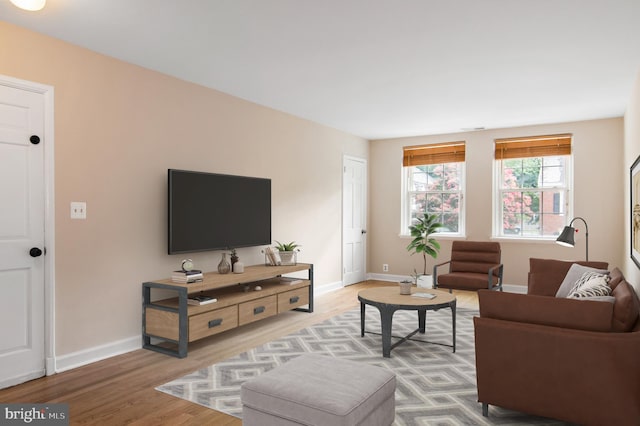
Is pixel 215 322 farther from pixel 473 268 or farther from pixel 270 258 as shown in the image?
pixel 473 268

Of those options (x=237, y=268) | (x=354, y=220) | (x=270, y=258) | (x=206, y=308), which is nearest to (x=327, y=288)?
(x=354, y=220)

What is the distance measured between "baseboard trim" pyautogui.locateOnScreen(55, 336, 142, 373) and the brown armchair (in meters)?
3.67

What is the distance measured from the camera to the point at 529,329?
238 cm

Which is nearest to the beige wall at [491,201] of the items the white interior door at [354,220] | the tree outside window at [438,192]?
the tree outside window at [438,192]

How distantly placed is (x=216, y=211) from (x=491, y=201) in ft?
14.1

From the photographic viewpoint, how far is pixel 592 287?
3.06 m

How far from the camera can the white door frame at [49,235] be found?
328 cm

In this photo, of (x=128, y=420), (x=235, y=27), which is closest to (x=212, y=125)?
(x=235, y=27)

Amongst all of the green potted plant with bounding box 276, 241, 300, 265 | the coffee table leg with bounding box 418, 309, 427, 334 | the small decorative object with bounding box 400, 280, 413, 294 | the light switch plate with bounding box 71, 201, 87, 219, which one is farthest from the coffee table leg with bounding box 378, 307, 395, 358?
the light switch plate with bounding box 71, 201, 87, 219

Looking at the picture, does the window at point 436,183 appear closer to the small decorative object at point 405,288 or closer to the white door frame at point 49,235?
the small decorative object at point 405,288

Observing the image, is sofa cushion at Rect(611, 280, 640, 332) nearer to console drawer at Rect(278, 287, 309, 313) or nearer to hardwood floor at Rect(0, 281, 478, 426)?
hardwood floor at Rect(0, 281, 478, 426)

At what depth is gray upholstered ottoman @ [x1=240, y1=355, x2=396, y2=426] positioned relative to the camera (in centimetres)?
198

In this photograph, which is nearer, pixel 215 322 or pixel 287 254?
pixel 215 322

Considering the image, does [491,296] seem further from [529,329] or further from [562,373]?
[562,373]
